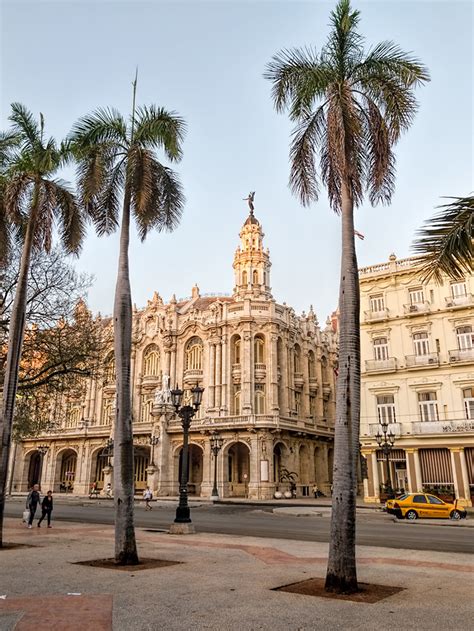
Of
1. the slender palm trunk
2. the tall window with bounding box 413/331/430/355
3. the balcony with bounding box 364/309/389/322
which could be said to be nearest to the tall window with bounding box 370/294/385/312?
the balcony with bounding box 364/309/389/322

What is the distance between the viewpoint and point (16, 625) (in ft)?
20.7

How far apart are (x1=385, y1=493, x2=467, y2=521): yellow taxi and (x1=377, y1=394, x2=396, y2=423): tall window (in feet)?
33.4

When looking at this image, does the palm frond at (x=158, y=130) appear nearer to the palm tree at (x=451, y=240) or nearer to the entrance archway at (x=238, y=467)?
the palm tree at (x=451, y=240)

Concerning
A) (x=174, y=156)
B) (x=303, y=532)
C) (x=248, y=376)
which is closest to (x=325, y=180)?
(x=174, y=156)

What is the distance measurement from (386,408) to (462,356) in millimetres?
6341

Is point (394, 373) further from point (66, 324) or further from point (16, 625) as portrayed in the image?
point (16, 625)

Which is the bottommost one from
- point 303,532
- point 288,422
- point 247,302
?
point 303,532

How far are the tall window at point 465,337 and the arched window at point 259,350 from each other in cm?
2153

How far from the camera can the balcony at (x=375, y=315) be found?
3816 cm

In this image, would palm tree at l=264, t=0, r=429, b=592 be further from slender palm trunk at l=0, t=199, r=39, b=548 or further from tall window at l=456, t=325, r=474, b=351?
tall window at l=456, t=325, r=474, b=351

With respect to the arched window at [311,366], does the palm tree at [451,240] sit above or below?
below

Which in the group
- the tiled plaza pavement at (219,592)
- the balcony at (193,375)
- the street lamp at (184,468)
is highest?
the balcony at (193,375)

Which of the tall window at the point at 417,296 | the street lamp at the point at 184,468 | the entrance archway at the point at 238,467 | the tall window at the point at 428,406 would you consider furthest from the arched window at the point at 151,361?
the street lamp at the point at 184,468

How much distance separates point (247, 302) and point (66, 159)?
1512 inches
